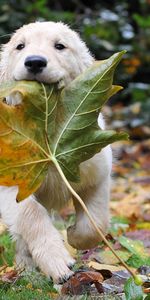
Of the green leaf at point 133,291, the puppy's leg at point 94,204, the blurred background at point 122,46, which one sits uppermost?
the green leaf at point 133,291

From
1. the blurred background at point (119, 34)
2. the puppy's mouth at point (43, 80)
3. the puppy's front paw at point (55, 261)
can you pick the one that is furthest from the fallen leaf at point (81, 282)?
the blurred background at point (119, 34)

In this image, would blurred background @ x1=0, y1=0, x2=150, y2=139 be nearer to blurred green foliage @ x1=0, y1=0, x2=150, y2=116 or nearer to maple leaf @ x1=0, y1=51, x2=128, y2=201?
blurred green foliage @ x1=0, y1=0, x2=150, y2=116

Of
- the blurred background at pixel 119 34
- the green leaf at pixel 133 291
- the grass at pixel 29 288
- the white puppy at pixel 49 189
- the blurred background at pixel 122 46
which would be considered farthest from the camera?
the blurred background at pixel 119 34

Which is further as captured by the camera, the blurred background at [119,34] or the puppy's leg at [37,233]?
the blurred background at [119,34]

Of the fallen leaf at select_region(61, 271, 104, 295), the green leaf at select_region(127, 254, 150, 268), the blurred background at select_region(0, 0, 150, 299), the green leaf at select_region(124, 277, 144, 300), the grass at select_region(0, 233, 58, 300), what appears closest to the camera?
the green leaf at select_region(124, 277, 144, 300)

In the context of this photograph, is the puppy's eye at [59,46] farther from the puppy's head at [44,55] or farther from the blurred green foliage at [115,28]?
the blurred green foliage at [115,28]

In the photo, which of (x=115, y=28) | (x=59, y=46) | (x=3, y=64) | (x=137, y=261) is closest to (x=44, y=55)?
(x=59, y=46)

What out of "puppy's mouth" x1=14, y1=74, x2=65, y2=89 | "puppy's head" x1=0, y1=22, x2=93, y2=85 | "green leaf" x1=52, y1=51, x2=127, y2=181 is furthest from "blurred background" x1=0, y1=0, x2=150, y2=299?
"green leaf" x1=52, y1=51, x2=127, y2=181
